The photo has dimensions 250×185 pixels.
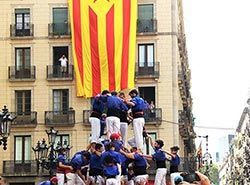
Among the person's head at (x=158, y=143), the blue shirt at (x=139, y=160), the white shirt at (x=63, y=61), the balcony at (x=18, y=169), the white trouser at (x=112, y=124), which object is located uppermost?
the white shirt at (x=63, y=61)

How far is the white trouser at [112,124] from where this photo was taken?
24.8m

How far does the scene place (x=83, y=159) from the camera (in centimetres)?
2494

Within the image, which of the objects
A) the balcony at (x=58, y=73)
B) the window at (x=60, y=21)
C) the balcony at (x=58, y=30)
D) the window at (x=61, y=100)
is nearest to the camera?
the balcony at (x=58, y=73)

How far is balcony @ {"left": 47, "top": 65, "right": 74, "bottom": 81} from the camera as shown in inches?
2231

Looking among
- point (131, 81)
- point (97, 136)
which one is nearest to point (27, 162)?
point (131, 81)

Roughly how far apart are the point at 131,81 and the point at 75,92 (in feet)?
15.6

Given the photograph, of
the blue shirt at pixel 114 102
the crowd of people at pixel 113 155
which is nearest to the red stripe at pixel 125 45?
the crowd of people at pixel 113 155

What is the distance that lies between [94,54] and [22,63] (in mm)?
6222

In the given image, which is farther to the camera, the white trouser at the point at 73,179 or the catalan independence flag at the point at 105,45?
the catalan independence flag at the point at 105,45

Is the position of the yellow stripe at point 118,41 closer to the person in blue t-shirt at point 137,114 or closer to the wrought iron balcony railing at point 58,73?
the wrought iron balcony railing at point 58,73

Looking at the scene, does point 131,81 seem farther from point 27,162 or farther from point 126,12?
point 27,162

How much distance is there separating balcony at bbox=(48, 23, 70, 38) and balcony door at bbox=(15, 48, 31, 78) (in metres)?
2.29

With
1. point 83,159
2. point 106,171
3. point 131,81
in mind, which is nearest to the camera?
point 106,171

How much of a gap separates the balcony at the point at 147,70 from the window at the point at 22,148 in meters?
9.50
